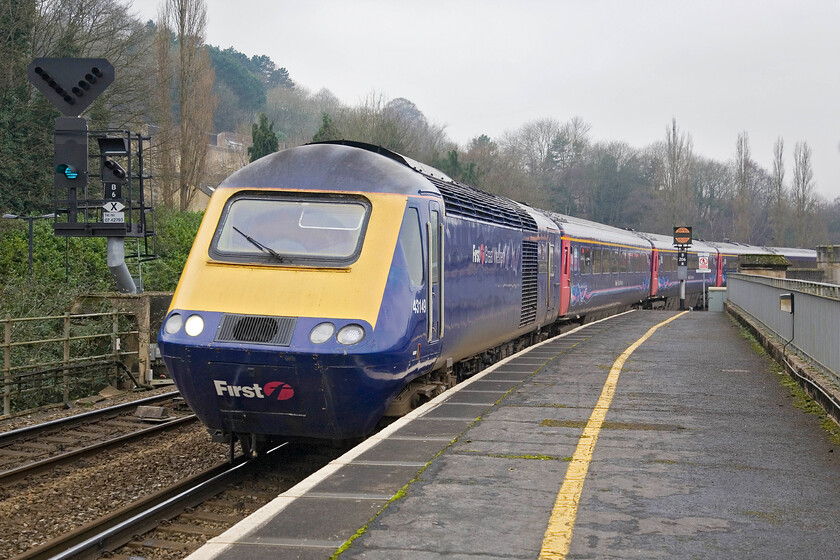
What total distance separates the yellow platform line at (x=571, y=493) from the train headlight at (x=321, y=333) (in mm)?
2377

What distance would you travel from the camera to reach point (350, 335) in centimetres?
775

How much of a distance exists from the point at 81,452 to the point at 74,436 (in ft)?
4.19

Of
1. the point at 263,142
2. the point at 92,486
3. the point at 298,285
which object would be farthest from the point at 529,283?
the point at 263,142

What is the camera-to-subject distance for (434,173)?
1107 centimetres

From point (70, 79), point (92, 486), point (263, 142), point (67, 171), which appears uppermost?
point (263, 142)

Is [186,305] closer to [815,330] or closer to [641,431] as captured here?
[641,431]

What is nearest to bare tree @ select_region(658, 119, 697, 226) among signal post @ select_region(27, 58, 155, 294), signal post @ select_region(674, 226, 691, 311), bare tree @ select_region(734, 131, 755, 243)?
bare tree @ select_region(734, 131, 755, 243)

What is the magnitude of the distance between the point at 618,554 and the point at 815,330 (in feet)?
23.8

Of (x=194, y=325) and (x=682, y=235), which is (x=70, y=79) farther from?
(x=682, y=235)

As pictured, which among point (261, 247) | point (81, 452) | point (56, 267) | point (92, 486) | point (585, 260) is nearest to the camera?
point (261, 247)

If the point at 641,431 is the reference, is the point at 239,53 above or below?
above

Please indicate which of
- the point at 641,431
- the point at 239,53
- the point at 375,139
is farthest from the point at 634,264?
the point at 239,53

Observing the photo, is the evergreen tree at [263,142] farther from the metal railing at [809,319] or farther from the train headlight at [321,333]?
the train headlight at [321,333]

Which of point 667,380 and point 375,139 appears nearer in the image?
point 667,380
